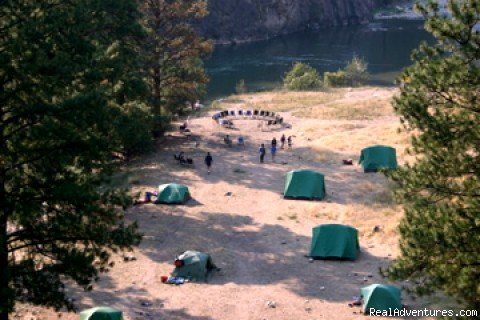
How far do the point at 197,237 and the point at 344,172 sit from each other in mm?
14759

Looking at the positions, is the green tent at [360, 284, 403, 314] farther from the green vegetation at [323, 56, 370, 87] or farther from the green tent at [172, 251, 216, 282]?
the green vegetation at [323, 56, 370, 87]

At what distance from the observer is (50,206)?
18.1 metres

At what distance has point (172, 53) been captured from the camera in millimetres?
50875

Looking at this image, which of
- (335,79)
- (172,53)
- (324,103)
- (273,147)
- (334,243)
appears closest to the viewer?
(334,243)

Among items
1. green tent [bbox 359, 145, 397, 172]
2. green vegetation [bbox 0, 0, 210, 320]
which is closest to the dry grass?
green tent [bbox 359, 145, 397, 172]

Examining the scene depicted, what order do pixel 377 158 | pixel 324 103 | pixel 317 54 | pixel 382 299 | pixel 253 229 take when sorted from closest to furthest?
pixel 382 299, pixel 253 229, pixel 377 158, pixel 324 103, pixel 317 54

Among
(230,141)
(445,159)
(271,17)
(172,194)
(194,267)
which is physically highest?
(445,159)

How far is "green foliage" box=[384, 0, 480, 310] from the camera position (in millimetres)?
14711

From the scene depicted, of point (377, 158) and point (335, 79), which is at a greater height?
point (377, 158)

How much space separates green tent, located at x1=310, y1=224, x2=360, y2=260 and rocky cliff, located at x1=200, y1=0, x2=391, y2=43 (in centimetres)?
12517

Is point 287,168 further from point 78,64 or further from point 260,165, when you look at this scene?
point 78,64

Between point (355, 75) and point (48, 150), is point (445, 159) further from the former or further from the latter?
point (355, 75)

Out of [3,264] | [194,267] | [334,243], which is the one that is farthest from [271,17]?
[3,264]

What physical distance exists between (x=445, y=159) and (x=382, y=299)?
9468 mm
